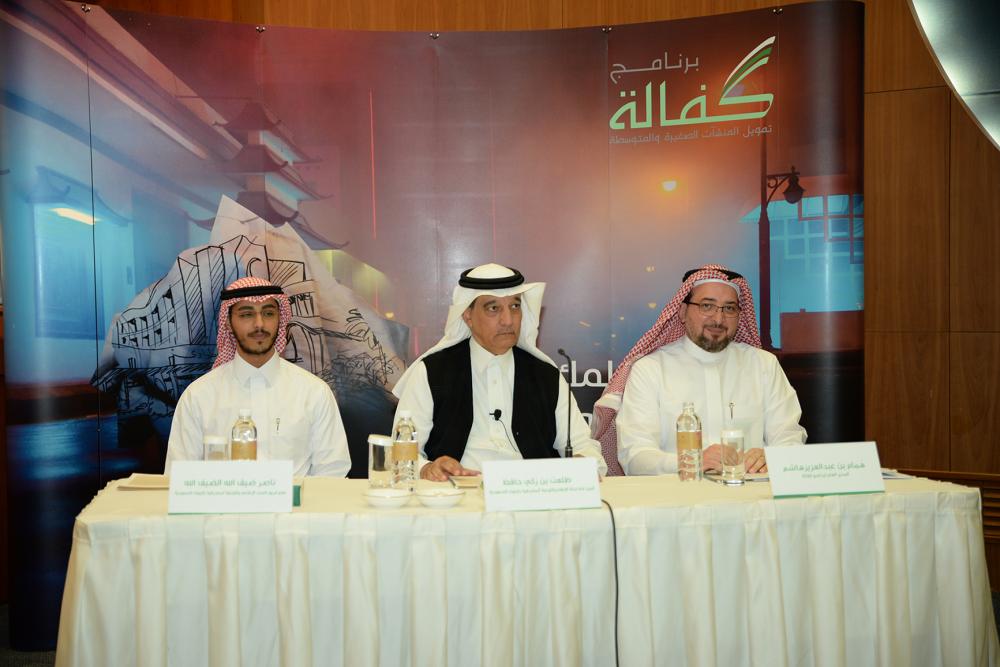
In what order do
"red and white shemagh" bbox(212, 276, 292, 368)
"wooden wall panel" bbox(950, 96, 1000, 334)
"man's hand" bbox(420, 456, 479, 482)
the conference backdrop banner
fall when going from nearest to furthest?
"man's hand" bbox(420, 456, 479, 482), "red and white shemagh" bbox(212, 276, 292, 368), the conference backdrop banner, "wooden wall panel" bbox(950, 96, 1000, 334)

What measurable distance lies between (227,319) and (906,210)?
367 cm

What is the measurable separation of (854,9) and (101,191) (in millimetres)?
3765

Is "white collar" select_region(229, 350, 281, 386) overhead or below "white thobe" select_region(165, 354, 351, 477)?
overhead

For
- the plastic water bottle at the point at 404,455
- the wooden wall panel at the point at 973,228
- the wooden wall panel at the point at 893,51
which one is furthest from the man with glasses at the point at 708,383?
the wooden wall panel at the point at 893,51

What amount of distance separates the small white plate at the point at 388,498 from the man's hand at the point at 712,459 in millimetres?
1044

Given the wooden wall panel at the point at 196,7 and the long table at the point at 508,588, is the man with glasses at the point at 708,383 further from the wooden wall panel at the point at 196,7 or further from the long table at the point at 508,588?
the wooden wall panel at the point at 196,7

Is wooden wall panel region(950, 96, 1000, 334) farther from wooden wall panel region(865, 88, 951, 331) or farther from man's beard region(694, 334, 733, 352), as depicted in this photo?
man's beard region(694, 334, 733, 352)

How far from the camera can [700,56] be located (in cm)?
447

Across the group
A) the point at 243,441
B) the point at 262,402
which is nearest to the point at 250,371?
the point at 262,402

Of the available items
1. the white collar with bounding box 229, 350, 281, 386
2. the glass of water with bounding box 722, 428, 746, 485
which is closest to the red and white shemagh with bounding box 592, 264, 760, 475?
the glass of water with bounding box 722, 428, 746, 485

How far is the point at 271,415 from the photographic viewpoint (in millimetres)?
3703

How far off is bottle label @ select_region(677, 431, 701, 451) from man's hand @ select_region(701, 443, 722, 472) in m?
0.09

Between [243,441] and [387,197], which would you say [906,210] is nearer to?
[387,197]

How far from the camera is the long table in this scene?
81.7 inches
